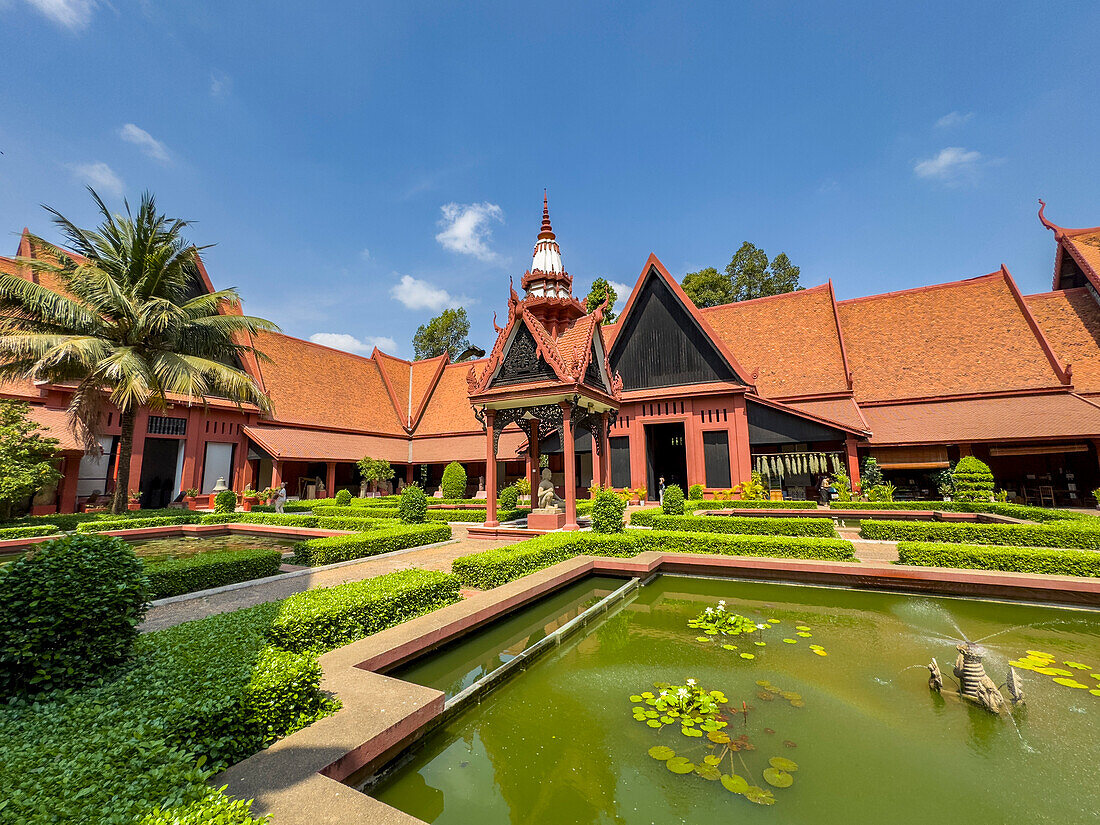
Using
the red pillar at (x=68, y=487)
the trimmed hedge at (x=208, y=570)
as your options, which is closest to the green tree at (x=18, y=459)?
the red pillar at (x=68, y=487)

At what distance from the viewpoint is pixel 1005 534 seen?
886 centimetres

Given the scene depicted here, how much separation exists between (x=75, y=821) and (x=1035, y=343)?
27142 millimetres

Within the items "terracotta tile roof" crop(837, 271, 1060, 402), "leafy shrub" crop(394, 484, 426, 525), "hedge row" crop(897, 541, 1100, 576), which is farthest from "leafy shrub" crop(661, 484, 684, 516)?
"terracotta tile roof" crop(837, 271, 1060, 402)

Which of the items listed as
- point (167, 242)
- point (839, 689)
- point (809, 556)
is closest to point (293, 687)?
point (839, 689)

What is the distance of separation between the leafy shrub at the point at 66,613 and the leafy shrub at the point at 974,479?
19755 mm

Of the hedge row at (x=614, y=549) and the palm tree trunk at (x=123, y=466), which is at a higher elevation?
the palm tree trunk at (x=123, y=466)

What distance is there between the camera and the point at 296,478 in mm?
25719

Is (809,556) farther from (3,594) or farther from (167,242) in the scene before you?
(167,242)

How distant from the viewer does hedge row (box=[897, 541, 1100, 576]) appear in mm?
6828

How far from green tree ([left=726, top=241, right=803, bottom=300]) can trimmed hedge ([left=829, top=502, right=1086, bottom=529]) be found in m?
26.0

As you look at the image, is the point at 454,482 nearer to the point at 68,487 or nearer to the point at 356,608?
the point at 68,487

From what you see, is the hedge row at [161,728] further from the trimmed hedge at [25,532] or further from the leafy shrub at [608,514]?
the trimmed hedge at [25,532]

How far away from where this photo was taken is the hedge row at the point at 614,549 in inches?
285

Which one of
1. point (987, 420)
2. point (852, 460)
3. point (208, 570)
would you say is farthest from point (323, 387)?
point (987, 420)
